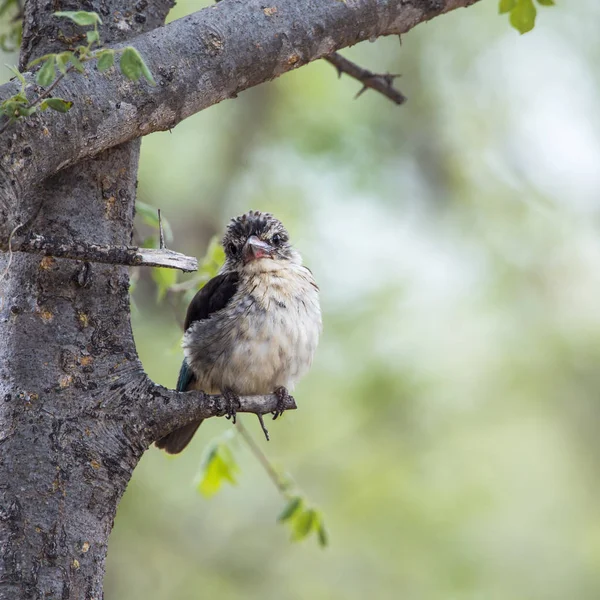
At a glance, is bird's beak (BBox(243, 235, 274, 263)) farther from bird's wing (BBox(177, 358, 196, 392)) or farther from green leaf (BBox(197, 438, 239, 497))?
green leaf (BBox(197, 438, 239, 497))

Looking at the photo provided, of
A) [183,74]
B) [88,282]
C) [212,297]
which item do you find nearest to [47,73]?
[183,74]

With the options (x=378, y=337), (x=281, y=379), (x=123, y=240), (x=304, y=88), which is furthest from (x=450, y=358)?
(x=123, y=240)

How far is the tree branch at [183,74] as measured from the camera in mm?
2080

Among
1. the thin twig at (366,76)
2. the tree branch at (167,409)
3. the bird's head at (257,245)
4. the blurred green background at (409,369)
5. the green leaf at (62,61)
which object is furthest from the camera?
the blurred green background at (409,369)

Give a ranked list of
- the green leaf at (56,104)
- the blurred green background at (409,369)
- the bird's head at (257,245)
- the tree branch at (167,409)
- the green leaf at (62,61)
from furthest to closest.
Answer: the blurred green background at (409,369) → the bird's head at (257,245) → the tree branch at (167,409) → the green leaf at (56,104) → the green leaf at (62,61)

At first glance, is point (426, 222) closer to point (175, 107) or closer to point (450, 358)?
point (450, 358)

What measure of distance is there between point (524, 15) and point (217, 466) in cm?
186

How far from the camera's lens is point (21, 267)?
7.88 feet

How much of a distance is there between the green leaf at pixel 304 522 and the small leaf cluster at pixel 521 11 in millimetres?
1755

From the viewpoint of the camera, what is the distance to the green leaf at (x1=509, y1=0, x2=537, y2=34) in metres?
2.66

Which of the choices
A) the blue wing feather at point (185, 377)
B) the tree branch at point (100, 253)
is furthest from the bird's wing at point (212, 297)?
the tree branch at point (100, 253)

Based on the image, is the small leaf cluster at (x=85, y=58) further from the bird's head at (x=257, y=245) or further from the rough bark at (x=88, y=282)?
the bird's head at (x=257, y=245)

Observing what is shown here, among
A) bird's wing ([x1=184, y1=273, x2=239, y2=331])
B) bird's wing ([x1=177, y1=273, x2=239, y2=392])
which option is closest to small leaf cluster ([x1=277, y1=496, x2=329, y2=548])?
bird's wing ([x1=177, y1=273, x2=239, y2=392])

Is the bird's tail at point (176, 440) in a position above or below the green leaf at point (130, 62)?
above
